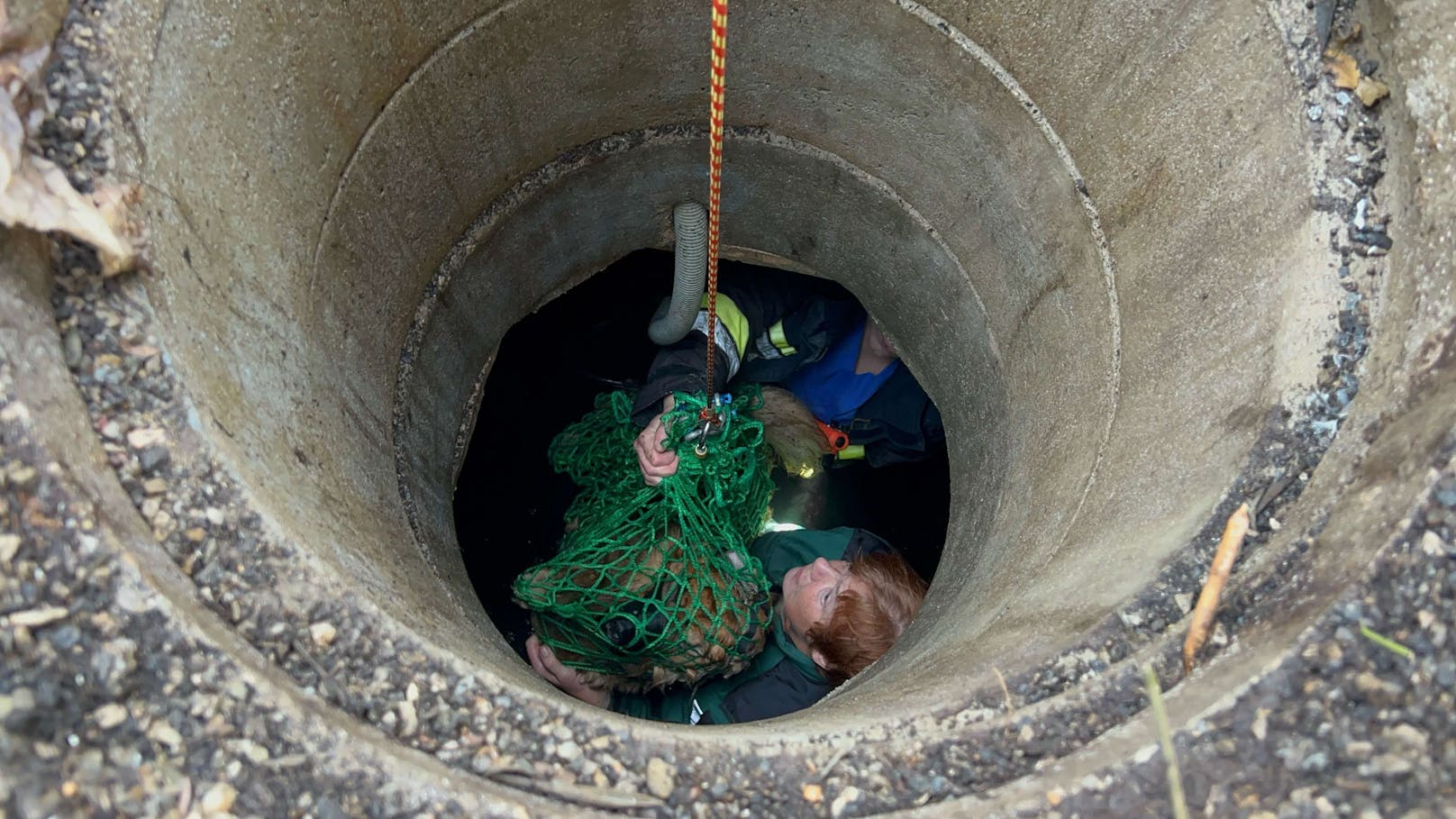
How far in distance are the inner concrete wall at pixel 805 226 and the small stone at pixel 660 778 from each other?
15.8 inches

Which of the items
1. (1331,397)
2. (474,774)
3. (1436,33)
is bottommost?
(474,774)

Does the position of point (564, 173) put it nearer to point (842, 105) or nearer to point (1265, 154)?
point (842, 105)

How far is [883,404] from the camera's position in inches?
132

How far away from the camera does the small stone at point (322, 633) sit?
4.33 feet

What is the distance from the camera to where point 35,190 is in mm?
1271

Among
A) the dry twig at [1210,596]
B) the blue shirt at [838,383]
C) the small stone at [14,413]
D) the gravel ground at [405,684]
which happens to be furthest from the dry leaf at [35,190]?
the blue shirt at [838,383]

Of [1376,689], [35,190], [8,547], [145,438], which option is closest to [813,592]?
[1376,689]

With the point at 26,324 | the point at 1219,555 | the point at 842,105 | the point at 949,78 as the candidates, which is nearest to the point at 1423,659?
the point at 1219,555

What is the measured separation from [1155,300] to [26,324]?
2.15 metres

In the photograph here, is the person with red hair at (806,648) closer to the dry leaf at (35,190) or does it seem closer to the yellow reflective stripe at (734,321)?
the yellow reflective stripe at (734,321)

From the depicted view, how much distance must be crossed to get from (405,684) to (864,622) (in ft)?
5.03

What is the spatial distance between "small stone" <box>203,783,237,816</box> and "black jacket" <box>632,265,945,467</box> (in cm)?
180

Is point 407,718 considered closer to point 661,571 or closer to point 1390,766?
point 661,571

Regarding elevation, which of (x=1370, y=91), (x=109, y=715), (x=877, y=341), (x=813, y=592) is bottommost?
(x=109, y=715)
